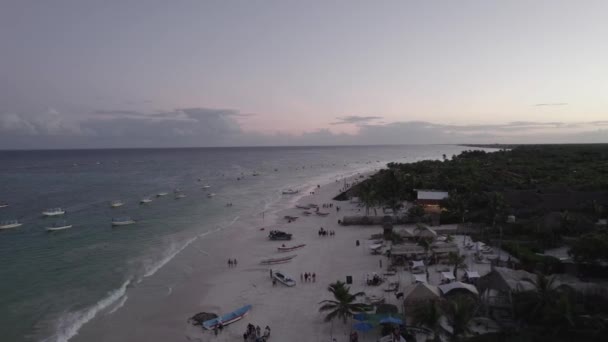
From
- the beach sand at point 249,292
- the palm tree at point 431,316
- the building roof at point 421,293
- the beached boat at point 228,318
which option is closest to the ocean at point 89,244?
the beach sand at point 249,292

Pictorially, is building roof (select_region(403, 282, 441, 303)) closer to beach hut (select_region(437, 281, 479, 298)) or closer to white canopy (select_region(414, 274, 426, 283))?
beach hut (select_region(437, 281, 479, 298))

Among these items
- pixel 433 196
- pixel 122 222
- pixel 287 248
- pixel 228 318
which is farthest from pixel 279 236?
pixel 122 222

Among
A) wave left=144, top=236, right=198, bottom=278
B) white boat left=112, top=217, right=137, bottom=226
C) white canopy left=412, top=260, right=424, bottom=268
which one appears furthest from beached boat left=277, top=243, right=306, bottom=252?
white boat left=112, top=217, right=137, bottom=226

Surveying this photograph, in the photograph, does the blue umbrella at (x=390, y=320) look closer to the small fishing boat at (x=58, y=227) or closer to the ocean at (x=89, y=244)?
the ocean at (x=89, y=244)

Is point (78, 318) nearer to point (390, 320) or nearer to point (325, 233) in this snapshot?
point (390, 320)

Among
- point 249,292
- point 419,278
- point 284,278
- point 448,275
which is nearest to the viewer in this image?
point 448,275

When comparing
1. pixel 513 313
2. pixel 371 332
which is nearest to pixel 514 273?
pixel 513 313
